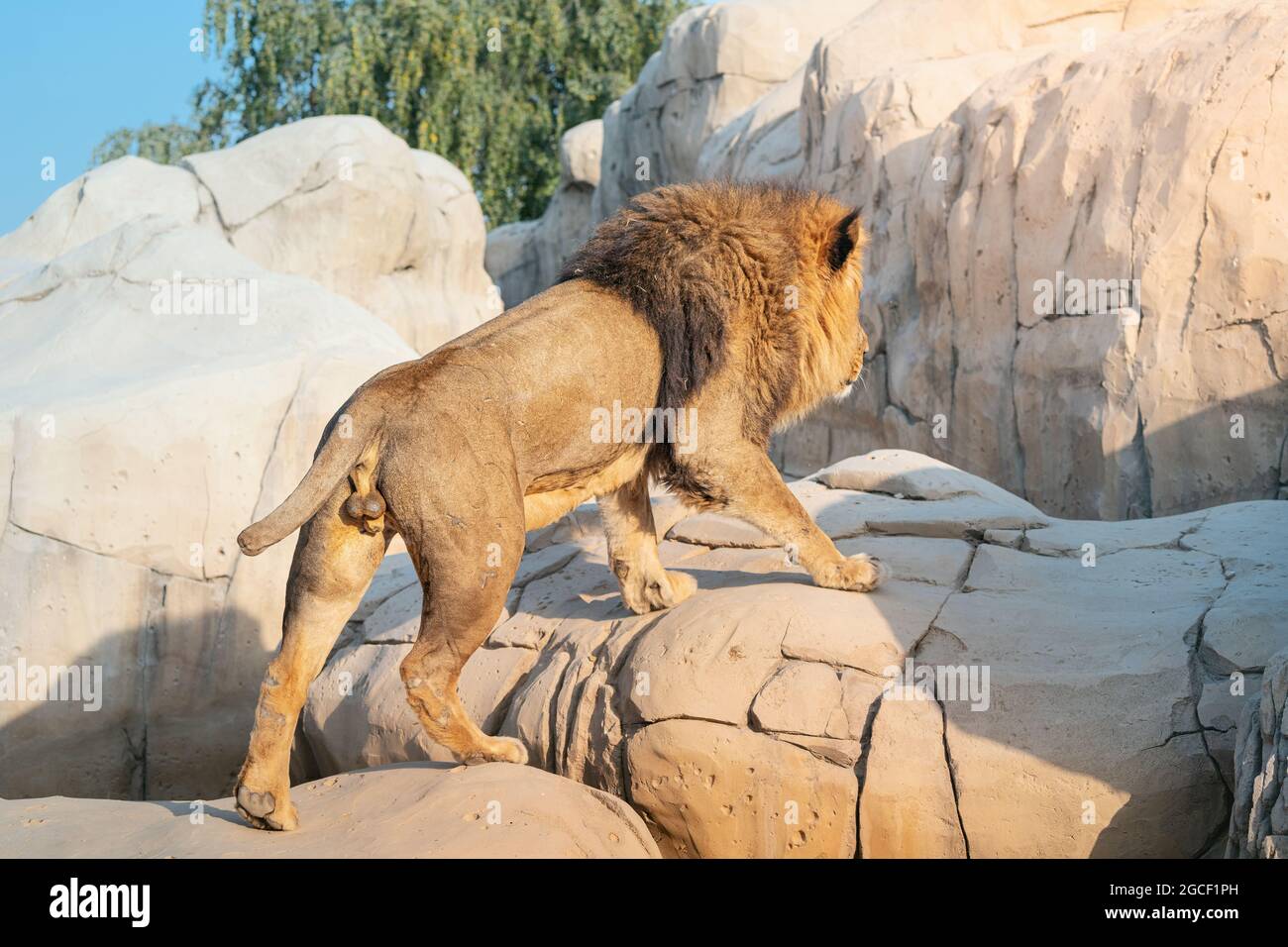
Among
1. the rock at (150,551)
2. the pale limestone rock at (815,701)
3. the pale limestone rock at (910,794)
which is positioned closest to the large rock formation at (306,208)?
the rock at (150,551)

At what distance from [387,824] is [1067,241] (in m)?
6.52

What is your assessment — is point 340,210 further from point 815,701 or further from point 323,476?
point 815,701

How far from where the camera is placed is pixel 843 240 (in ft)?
18.0

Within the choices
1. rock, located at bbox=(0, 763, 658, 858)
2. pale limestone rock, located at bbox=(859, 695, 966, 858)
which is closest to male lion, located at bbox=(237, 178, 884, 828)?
rock, located at bbox=(0, 763, 658, 858)

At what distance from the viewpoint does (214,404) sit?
755cm

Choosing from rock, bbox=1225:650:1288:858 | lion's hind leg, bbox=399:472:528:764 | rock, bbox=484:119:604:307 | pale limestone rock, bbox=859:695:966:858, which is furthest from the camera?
rock, bbox=484:119:604:307

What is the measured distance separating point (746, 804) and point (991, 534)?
1893 millimetres

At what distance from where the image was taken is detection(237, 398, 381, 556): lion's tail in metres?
4.27

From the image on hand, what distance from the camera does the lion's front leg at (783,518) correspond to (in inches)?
206

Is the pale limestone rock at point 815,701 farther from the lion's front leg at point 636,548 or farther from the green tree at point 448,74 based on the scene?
the green tree at point 448,74

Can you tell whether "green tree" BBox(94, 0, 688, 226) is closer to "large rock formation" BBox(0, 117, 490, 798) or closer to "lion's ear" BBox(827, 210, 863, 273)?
"large rock formation" BBox(0, 117, 490, 798)

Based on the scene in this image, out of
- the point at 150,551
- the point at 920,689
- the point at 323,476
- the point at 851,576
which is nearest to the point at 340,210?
the point at 150,551

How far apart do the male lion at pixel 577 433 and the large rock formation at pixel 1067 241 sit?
3.30 m

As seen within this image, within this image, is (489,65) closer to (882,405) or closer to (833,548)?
(882,405)
